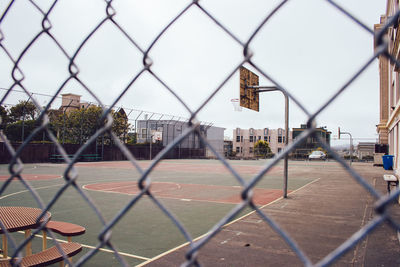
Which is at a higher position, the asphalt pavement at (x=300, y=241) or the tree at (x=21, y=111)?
the tree at (x=21, y=111)

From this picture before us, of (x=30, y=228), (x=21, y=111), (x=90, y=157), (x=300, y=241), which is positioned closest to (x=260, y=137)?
(x=90, y=157)

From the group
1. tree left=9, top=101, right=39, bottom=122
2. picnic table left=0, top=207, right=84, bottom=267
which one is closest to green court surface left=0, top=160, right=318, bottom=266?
picnic table left=0, top=207, right=84, bottom=267

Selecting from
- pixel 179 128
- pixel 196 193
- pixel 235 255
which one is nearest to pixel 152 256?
pixel 235 255

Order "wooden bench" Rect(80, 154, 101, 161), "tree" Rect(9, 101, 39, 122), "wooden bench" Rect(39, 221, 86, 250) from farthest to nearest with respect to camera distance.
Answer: "wooden bench" Rect(80, 154, 101, 161), "tree" Rect(9, 101, 39, 122), "wooden bench" Rect(39, 221, 86, 250)

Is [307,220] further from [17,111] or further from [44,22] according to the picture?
[17,111]

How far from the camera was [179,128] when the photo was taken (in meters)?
42.2

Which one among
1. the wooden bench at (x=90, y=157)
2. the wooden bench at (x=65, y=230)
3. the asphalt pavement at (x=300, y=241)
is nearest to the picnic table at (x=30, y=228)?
the wooden bench at (x=65, y=230)

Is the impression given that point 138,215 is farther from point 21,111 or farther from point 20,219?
point 21,111

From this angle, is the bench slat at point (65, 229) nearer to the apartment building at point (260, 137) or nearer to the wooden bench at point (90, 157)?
the wooden bench at point (90, 157)

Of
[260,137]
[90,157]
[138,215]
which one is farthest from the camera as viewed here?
[260,137]

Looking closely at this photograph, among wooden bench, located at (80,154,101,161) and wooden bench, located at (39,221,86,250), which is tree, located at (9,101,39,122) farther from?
wooden bench, located at (39,221,86,250)

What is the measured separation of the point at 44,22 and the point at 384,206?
4.61ft

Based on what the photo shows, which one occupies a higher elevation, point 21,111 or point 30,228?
point 21,111

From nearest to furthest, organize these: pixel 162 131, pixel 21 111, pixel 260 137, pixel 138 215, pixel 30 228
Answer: pixel 30 228 < pixel 138 215 < pixel 21 111 < pixel 162 131 < pixel 260 137
